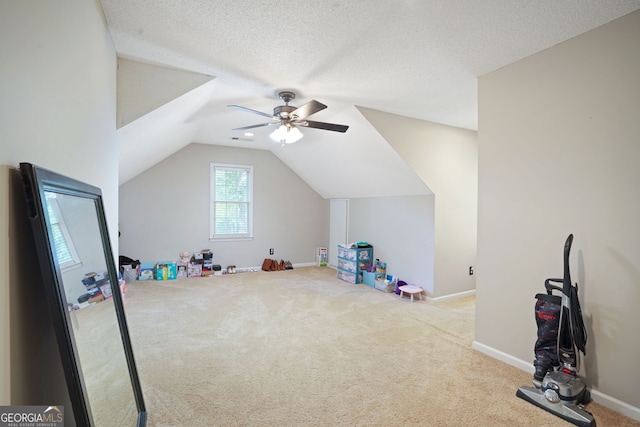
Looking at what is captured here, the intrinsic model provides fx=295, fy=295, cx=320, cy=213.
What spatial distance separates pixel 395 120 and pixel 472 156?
1.57 metres

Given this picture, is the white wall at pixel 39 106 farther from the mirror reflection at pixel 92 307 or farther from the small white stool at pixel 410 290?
the small white stool at pixel 410 290

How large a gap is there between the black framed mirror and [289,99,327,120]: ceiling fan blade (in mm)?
1862

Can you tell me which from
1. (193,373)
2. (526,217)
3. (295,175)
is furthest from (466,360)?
(295,175)

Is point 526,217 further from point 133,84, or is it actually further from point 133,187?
point 133,187

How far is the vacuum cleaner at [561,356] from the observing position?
1975 mm

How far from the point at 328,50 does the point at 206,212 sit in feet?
Result: 14.5

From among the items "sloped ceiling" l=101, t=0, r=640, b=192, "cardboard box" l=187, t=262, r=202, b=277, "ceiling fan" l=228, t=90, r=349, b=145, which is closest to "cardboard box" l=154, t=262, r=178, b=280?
"cardboard box" l=187, t=262, r=202, b=277

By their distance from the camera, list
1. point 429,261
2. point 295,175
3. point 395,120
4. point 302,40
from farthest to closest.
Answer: point 295,175 → point 429,261 → point 395,120 → point 302,40

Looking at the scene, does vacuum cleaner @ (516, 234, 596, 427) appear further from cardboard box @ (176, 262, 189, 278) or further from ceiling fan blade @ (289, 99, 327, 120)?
cardboard box @ (176, 262, 189, 278)

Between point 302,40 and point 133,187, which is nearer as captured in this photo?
point 302,40

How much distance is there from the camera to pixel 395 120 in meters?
4.01

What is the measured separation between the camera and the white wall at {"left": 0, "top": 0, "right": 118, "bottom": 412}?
894 millimetres

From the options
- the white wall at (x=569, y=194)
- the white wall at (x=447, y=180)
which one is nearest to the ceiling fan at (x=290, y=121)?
the white wall at (x=447, y=180)

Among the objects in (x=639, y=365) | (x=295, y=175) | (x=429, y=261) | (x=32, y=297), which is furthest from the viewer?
(x=295, y=175)
